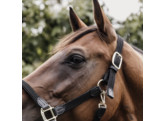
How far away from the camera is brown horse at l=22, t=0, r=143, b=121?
6.04ft

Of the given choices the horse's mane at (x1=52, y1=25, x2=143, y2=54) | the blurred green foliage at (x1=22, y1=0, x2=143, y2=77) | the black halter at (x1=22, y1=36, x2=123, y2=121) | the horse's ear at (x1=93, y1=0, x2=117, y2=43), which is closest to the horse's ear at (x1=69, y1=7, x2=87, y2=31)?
the horse's mane at (x1=52, y1=25, x2=143, y2=54)

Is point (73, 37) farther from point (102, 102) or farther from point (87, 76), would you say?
point (102, 102)

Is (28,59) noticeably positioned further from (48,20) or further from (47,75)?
(47,75)

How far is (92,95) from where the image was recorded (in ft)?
6.23

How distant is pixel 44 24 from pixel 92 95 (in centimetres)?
330

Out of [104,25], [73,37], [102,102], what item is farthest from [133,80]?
[73,37]

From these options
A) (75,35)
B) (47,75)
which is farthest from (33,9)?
(47,75)

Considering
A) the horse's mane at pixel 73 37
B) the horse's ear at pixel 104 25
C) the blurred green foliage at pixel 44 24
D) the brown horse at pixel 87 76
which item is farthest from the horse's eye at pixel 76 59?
the blurred green foliage at pixel 44 24

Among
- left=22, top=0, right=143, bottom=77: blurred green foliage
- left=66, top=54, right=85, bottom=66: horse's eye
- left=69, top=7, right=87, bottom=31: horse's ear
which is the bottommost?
left=22, top=0, right=143, bottom=77: blurred green foliage

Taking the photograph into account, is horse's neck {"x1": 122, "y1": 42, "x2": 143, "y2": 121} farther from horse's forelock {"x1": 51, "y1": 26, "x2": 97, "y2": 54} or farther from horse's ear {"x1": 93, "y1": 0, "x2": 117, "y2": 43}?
horse's forelock {"x1": 51, "y1": 26, "x2": 97, "y2": 54}

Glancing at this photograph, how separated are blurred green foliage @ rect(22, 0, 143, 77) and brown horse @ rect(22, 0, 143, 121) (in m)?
2.23

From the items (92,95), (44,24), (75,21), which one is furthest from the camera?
(44,24)
